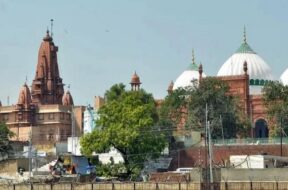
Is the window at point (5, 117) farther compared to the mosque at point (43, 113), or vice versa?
the window at point (5, 117)

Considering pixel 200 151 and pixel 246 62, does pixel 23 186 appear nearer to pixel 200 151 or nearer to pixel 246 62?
pixel 200 151

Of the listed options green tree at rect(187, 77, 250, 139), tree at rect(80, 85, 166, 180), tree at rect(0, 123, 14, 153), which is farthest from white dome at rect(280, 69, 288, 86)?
tree at rect(0, 123, 14, 153)

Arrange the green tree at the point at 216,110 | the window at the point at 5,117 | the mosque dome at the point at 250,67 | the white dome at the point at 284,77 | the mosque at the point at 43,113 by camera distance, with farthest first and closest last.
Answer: the window at the point at 5,117 → the mosque at the point at 43,113 → the white dome at the point at 284,77 → the mosque dome at the point at 250,67 → the green tree at the point at 216,110

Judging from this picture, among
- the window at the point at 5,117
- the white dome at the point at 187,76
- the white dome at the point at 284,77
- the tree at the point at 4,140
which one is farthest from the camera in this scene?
the window at the point at 5,117

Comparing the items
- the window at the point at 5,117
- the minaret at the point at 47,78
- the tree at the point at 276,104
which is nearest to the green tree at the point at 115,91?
the tree at the point at 276,104

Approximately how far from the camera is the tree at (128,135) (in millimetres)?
50938

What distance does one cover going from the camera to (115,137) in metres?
50.9

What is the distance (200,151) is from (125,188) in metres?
16.0

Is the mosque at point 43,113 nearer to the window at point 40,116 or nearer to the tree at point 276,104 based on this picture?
the window at point 40,116

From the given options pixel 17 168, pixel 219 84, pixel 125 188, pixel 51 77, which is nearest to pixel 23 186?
pixel 125 188

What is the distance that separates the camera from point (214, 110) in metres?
60.7

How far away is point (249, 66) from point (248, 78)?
14.0ft

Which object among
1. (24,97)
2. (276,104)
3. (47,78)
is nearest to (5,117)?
(24,97)

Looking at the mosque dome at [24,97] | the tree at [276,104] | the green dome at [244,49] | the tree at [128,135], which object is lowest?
the tree at [128,135]
